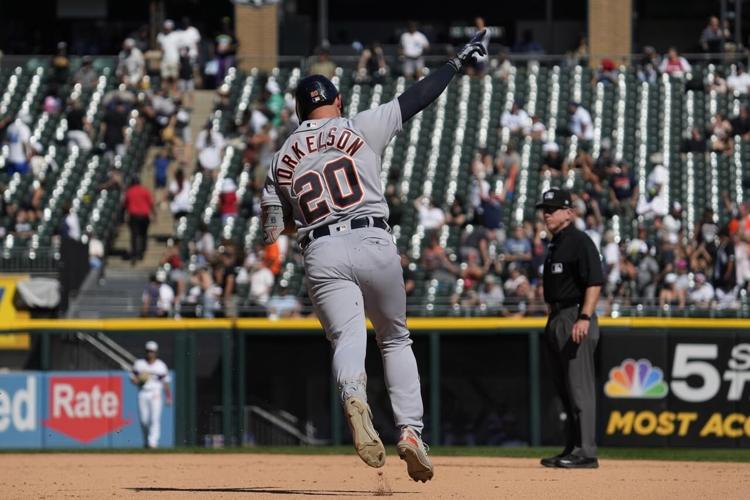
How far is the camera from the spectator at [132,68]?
80.5ft

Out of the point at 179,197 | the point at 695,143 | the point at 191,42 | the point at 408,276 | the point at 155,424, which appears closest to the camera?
the point at 155,424

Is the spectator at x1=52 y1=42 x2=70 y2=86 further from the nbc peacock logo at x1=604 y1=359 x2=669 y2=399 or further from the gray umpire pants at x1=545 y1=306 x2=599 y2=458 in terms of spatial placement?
the gray umpire pants at x1=545 y1=306 x2=599 y2=458

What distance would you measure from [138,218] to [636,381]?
29.6 feet

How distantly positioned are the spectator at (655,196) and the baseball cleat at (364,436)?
46.0 ft

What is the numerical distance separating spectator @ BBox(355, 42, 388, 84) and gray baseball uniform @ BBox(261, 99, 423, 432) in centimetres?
1700

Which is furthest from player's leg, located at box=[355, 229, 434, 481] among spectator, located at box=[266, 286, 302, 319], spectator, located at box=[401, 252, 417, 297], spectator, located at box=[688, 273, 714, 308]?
spectator, located at box=[401, 252, 417, 297]

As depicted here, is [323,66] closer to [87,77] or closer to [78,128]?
[87,77]

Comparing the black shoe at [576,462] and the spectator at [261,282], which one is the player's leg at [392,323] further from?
the spectator at [261,282]

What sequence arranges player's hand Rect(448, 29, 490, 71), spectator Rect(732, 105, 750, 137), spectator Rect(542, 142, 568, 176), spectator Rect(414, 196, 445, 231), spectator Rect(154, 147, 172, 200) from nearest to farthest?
player's hand Rect(448, 29, 490, 71), spectator Rect(414, 196, 445, 231), spectator Rect(542, 142, 568, 176), spectator Rect(154, 147, 172, 200), spectator Rect(732, 105, 750, 137)

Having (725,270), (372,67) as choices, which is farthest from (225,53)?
(725,270)

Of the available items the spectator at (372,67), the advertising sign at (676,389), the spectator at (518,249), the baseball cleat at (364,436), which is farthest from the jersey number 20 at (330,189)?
the spectator at (372,67)

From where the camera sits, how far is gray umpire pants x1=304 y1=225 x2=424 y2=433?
7.43m

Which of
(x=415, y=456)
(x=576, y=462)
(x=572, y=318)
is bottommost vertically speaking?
(x=576, y=462)

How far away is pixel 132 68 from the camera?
24703 millimetres
